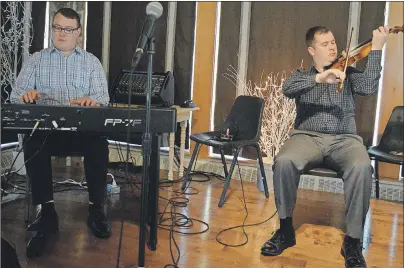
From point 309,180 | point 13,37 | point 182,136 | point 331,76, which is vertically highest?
point 13,37

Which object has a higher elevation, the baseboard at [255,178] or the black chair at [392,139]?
the black chair at [392,139]

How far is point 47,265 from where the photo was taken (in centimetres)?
204

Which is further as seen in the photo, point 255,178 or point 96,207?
point 255,178

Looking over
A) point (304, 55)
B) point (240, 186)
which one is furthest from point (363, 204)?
point (304, 55)

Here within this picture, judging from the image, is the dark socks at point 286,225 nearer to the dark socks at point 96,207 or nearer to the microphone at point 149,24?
the dark socks at point 96,207

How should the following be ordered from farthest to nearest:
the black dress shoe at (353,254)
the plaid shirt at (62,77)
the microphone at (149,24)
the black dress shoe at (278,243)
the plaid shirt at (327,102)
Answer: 1. the plaid shirt at (62,77)
2. the plaid shirt at (327,102)
3. the black dress shoe at (278,243)
4. the black dress shoe at (353,254)
5. the microphone at (149,24)

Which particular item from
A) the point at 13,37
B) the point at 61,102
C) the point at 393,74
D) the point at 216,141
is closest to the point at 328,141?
the point at 216,141

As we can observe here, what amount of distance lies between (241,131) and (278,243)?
1.19m

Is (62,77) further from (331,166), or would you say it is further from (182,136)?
(331,166)

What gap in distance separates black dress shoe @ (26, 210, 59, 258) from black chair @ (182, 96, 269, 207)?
1.15 meters

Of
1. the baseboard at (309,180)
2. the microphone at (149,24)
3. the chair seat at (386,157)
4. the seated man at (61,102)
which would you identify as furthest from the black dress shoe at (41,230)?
the chair seat at (386,157)

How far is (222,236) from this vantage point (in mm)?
2523

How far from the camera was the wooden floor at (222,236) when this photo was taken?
2.17 metres

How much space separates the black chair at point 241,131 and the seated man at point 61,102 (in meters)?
0.89
